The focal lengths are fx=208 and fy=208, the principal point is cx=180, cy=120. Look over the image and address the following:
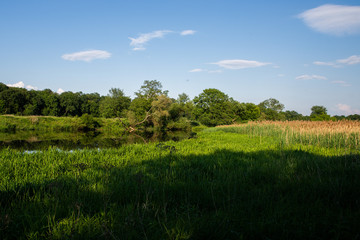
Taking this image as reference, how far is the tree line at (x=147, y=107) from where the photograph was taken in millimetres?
43750

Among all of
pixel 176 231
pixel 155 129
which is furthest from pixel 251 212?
pixel 155 129

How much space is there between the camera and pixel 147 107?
150 ft

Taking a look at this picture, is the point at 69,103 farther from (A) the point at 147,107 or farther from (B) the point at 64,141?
(B) the point at 64,141

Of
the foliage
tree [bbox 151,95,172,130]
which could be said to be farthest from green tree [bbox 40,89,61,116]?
tree [bbox 151,95,172,130]

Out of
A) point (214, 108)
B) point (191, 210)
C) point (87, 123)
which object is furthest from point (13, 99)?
point (191, 210)

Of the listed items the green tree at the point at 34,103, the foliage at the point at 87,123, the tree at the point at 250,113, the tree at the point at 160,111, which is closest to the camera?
the foliage at the point at 87,123

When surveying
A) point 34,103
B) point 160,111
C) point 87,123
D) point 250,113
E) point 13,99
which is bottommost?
point 87,123

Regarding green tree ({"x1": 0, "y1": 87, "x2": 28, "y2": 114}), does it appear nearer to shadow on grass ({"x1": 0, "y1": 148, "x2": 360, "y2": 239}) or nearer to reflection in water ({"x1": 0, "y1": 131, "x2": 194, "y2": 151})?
reflection in water ({"x1": 0, "y1": 131, "x2": 194, "y2": 151})

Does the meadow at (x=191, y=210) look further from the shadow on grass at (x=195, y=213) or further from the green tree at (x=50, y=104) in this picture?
the green tree at (x=50, y=104)

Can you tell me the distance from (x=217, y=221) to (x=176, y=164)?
3.86 m

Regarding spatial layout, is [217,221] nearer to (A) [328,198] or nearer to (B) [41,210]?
(A) [328,198]

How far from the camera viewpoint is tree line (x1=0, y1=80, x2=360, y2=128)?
144 feet

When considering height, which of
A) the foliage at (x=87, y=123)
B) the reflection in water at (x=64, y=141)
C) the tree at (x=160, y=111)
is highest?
the tree at (x=160, y=111)

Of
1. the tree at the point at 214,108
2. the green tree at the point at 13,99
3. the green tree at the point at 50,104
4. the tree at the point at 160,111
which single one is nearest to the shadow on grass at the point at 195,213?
the tree at the point at 160,111
